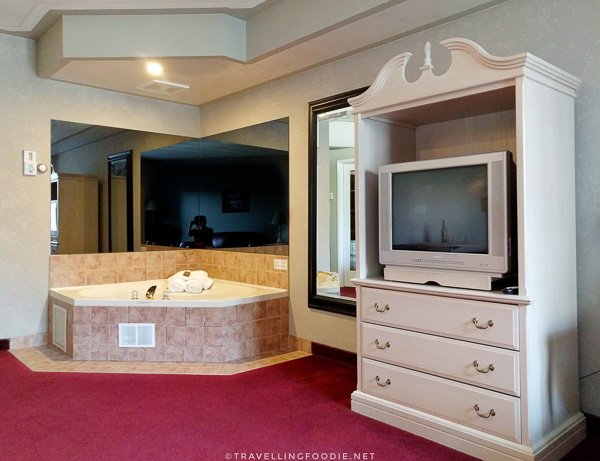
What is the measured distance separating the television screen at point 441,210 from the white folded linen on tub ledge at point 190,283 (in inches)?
95.0

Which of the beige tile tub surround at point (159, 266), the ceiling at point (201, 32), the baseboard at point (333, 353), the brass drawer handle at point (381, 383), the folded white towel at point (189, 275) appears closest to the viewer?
the brass drawer handle at point (381, 383)

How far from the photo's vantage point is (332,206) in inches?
150

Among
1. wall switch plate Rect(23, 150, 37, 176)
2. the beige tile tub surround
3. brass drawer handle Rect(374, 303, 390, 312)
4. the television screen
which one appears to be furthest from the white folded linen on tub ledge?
the television screen

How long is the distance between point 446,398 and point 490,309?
20.1 inches

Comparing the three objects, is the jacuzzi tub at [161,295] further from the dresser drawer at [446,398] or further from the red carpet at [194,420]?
the dresser drawer at [446,398]

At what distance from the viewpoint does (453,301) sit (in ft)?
7.61

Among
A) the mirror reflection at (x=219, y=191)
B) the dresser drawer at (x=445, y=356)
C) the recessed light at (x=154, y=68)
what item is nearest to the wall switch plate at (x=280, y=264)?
the mirror reflection at (x=219, y=191)

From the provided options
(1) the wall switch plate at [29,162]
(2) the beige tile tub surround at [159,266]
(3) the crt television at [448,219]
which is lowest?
(2) the beige tile tub surround at [159,266]

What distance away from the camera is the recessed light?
379cm

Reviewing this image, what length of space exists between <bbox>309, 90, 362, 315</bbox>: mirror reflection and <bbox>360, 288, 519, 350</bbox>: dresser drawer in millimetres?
935

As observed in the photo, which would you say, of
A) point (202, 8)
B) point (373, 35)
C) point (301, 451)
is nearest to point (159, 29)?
point (202, 8)

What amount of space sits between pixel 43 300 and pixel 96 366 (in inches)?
40.2

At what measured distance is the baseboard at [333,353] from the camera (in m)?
3.61

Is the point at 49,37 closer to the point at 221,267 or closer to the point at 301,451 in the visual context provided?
the point at 221,267
